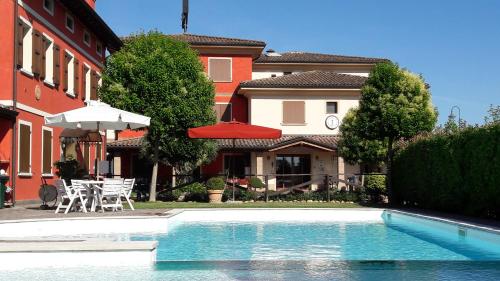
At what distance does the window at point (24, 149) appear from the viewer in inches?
695

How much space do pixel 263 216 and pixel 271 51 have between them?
28.5 metres

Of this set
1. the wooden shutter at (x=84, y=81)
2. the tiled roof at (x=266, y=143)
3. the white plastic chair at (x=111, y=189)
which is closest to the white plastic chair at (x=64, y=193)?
the white plastic chair at (x=111, y=189)

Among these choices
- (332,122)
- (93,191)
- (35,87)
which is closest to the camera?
(93,191)

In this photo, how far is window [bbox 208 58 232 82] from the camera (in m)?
36.1

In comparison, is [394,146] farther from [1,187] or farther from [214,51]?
[214,51]

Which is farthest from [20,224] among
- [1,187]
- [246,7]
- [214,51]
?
[214,51]

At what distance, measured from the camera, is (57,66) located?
21.0 m

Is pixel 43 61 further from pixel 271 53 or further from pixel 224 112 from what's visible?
pixel 271 53

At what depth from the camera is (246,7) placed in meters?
18.2

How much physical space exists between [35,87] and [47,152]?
252cm

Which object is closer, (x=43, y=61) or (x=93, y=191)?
(x=93, y=191)

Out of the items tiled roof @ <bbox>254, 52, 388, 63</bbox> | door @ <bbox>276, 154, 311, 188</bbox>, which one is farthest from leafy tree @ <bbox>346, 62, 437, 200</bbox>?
tiled roof @ <bbox>254, 52, 388, 63</bbox>

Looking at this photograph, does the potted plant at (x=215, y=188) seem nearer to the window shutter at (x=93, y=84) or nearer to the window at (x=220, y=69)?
the window shutter at (x=93, y=84)

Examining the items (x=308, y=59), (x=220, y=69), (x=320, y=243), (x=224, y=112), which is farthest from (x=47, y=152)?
(x=308, y=59)
